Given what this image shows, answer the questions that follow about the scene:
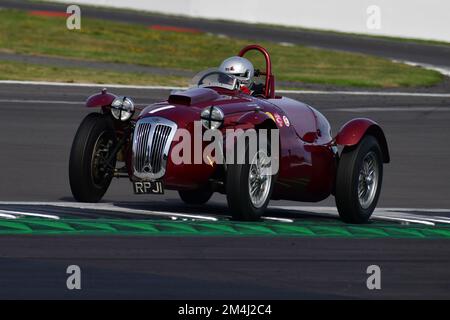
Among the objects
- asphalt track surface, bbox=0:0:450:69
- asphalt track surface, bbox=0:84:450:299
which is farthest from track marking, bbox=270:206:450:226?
asphalt track surface, bbox=0:0:450:69

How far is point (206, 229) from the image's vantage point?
1149cm

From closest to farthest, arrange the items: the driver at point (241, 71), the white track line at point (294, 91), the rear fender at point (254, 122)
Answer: the rear fender at point (254, 122)
the driver at point (241, 71)
the white track line at point (294, 91)

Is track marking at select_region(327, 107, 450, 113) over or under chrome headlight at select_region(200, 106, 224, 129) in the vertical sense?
under

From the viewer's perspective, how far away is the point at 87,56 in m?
31.0

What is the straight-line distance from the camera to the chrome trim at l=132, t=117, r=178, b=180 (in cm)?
1191

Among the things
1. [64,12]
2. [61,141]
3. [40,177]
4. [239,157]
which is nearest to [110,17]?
[64,12]

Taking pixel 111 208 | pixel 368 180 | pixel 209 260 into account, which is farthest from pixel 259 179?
pixel 209 260

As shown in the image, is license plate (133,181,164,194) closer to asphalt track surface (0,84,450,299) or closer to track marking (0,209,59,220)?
asphalt track surface (0,84,450,299)

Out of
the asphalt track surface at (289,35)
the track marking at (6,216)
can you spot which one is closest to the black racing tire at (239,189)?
the track marking at (6,216)

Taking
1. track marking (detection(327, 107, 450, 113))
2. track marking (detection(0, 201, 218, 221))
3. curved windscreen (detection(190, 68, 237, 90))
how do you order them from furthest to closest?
track marking (detection(327, 107, 450, 113))
curved windscreen (detection(190, 68, 237, 90))
track marking (detection(0, 201, 218, 221))

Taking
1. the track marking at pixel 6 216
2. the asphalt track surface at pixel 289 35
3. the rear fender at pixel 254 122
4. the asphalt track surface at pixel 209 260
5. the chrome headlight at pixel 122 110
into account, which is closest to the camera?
the asphalt track surface at pixel 209 260

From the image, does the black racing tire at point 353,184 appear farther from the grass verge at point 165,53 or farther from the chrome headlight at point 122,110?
the grass verge at point 165,53

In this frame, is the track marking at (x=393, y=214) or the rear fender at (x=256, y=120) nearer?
the rear fender at (x=256, y=120)

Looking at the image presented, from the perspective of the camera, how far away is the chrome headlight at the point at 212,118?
11961 millimetres
